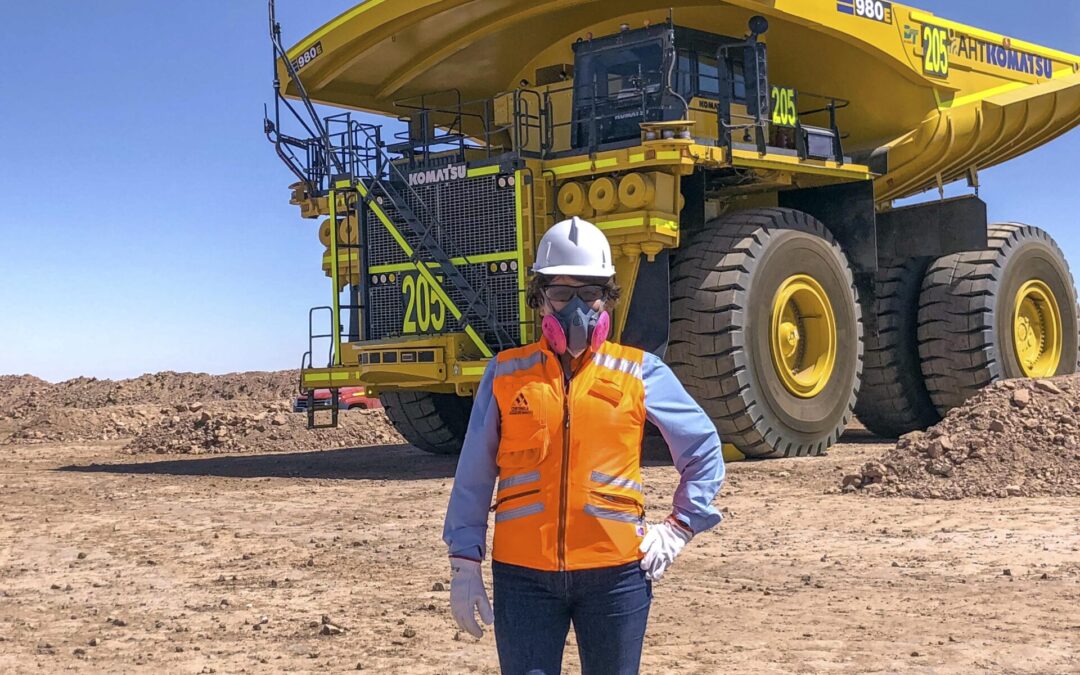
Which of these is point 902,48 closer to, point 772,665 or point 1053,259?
point 1053,259

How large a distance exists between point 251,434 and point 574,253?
16.5 m

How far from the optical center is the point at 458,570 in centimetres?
342

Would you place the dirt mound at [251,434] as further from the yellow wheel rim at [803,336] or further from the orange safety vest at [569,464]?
the orange safety vest at [569,464]

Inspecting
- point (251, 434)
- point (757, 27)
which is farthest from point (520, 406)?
point (251, 434)

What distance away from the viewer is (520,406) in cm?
336

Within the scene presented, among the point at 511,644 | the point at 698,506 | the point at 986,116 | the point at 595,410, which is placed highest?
the point at 986,116

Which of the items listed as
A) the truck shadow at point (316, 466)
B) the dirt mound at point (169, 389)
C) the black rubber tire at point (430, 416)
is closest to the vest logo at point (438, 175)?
the black rubber tire at point (430, 416)

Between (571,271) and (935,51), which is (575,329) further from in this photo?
(935,51)

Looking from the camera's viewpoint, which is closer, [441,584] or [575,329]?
[575,329]

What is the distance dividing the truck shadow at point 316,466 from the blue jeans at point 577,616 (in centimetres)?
932

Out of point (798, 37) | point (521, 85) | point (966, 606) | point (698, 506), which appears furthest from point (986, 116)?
point (698, 506)

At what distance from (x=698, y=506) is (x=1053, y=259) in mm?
14954

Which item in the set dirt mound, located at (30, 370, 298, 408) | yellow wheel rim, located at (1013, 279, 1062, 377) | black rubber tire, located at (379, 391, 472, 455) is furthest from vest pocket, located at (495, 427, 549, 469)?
dirt mound, located at (30, 370, 298, 408)

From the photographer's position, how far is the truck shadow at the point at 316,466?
45.1 feet
